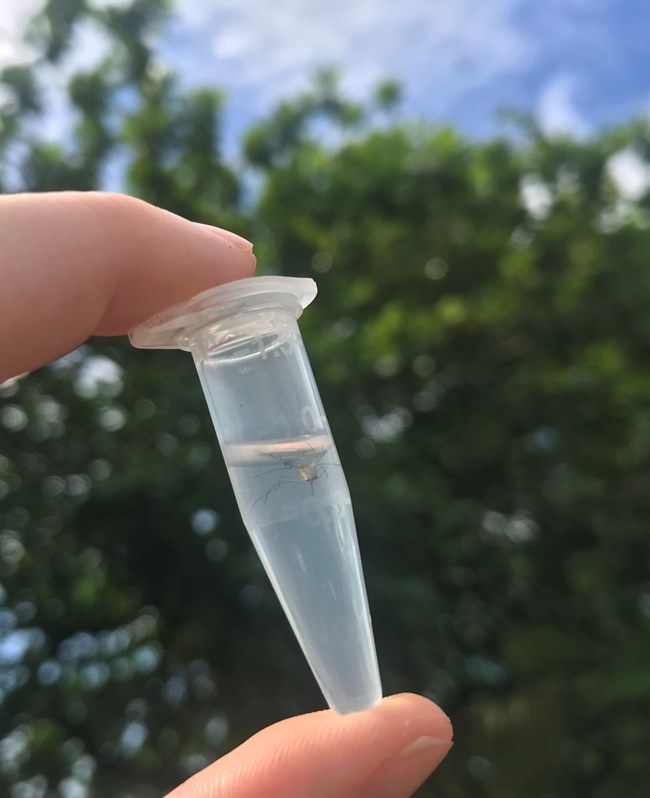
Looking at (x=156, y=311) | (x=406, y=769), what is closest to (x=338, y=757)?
(x=406, y=769)

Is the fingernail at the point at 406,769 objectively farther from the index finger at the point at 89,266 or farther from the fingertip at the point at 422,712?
the index finger at the point at 89,266

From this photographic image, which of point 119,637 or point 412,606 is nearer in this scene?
point 412,606

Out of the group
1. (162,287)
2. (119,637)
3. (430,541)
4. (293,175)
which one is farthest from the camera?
(293,175)

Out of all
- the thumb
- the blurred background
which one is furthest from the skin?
the blurred background

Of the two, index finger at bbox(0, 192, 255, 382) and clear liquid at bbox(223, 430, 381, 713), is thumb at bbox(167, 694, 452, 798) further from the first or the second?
index finger at bbox(0, 192, 255, 382)

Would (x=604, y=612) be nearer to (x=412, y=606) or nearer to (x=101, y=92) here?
(x=412, y=606)

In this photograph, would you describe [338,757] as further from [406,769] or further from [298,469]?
[298,469]

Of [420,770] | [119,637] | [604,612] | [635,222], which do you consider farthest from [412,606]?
[635,222]
